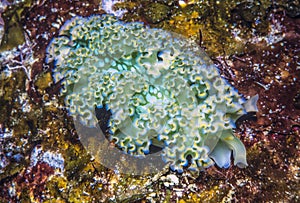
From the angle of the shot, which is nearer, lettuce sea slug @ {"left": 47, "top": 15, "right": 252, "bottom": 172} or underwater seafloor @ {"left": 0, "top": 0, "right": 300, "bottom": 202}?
lettuce sea slug @ {"left": 47, "top": 15, "right": 252, "bottom": 172}

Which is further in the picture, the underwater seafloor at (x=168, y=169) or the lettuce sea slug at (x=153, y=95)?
the underwater seafloor at (x=168, y=169)

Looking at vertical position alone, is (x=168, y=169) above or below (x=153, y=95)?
below

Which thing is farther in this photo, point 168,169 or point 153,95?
point 168,169

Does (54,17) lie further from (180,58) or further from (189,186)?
(189,186)
